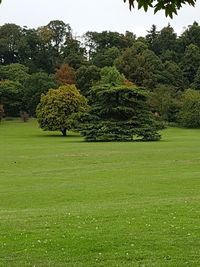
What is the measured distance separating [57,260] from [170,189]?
11299mm

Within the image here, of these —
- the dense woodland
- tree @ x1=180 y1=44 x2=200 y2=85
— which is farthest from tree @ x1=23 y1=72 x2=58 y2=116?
tree @ x1=180 y1=44 x2=200 y2=85

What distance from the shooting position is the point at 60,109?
2470 inches

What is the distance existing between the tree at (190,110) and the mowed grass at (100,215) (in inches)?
1949

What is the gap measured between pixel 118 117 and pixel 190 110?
23883mm

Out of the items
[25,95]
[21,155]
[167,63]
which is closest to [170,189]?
[21,155]

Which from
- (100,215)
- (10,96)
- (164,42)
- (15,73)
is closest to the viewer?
(100,215)

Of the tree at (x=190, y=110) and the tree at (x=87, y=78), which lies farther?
the tree at (x=87, y=78)

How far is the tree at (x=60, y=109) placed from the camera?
61594 mm

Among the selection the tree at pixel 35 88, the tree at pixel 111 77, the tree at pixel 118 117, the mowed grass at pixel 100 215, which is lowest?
the mowed grass at pixel 100 215

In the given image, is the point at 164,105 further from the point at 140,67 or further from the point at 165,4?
the point at 165,4

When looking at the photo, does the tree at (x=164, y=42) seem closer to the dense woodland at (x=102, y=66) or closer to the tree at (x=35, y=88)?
the dense woodland at (x=102, y=66)

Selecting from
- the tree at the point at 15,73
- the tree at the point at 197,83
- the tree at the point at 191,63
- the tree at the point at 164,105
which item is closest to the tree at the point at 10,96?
the tree at the point at 15,73

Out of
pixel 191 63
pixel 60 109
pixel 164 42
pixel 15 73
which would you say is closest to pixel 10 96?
pixel 15 73

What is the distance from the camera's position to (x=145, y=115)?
182 ft
